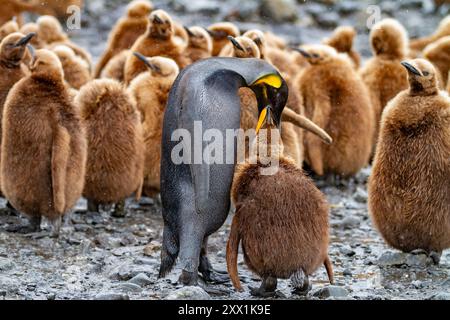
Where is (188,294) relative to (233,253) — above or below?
below

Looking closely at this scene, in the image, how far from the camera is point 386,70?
9.13 meters

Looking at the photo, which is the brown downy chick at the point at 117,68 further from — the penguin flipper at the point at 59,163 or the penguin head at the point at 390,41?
the penguin flipper at the point at 59,163

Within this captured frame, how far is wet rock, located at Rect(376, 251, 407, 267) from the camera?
20.5 feet

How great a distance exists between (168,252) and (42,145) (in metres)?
1.36

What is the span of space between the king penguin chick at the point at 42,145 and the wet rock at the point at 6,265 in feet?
2.05

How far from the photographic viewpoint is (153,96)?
7.48 m

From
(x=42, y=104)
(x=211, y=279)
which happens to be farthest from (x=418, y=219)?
(x=42, y=104)

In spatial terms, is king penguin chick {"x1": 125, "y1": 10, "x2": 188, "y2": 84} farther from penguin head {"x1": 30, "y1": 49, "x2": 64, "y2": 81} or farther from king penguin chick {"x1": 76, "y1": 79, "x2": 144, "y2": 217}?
penguin head {"x1": 30, "y1": 49, "x2": 64, "y2": 81}

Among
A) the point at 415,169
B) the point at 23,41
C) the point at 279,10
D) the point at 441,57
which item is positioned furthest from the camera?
the point at 279,10

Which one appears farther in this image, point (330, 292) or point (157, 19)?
point (157, 19)

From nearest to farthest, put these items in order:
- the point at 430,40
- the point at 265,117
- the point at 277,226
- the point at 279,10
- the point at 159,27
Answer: the point at 277,226 < the point at 265,117 < the point at 159,27 < the point at 430,40 < the point at 279,10

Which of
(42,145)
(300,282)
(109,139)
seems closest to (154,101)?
(109,139)

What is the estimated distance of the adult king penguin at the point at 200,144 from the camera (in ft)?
17.9

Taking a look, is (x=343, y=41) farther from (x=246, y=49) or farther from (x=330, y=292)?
(x=330, y=292)
